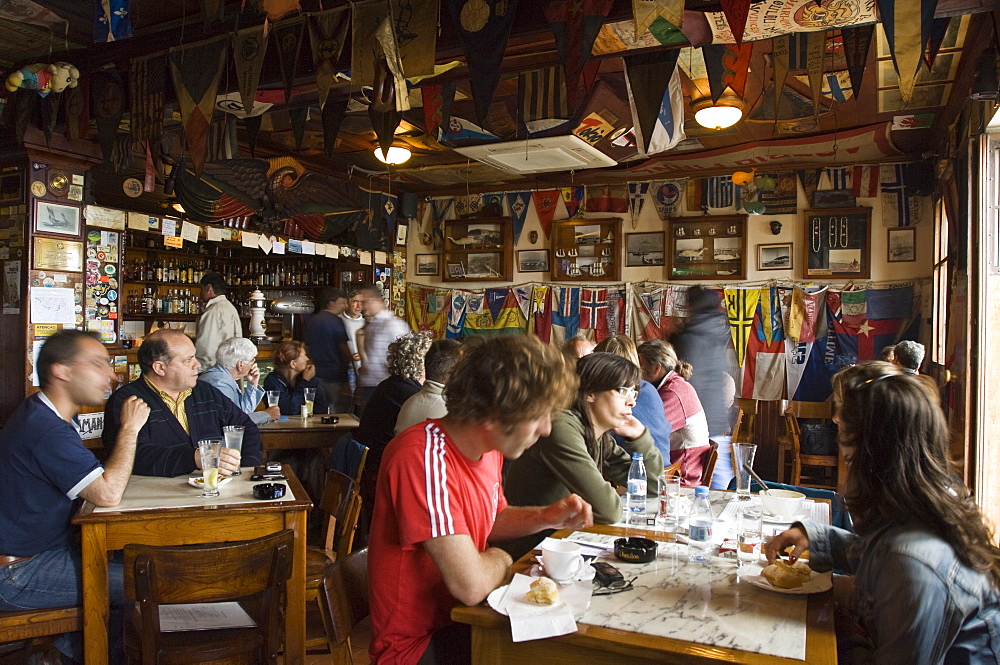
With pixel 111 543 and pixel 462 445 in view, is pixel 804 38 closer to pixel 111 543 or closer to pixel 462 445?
pixel 462 445

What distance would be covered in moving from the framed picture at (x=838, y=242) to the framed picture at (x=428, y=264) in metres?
4.56

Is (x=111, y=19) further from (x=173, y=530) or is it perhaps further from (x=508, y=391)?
(x=508, y=391)

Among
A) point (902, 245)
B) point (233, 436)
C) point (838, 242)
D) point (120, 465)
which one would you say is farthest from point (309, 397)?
point (902, 245)

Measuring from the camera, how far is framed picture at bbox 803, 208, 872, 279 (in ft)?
24.5

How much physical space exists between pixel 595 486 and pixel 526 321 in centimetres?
655

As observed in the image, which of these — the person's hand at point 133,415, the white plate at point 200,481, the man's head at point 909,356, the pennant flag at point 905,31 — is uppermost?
the pennant flag at point 905,31

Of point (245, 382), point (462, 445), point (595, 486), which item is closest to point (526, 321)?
point (245, 382)

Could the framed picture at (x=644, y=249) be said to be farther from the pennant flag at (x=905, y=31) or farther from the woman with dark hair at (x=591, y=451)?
the woman with dark hair at (x=591, y=451)

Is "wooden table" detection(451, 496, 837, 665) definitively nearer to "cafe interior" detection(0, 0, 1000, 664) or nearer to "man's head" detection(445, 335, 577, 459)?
"cafe interior" detection(0, 0, 1000, 664)

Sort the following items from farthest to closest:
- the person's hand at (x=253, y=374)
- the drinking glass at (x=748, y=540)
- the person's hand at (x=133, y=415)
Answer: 1. the person's hand at (x=253, y=374)
2. the person's hand at (x=133, y=415)
3. the drinking glass at (x=748, y=540)

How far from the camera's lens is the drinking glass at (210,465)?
276cm

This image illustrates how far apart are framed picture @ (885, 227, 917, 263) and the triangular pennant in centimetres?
618

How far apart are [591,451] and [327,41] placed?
9.05ft

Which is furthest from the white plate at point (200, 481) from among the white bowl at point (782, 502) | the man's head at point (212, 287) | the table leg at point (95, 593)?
the man's head at point (212, 287)
